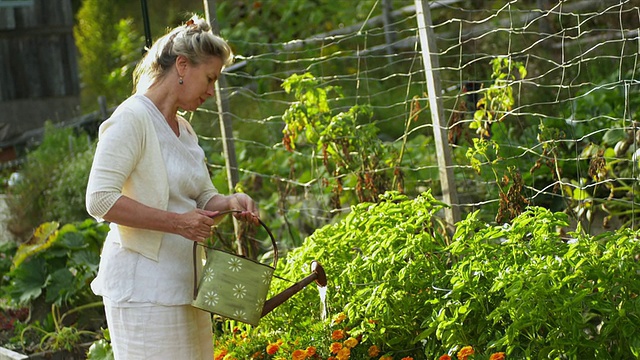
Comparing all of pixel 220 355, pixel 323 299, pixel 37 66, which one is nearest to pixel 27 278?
pixel 220 355

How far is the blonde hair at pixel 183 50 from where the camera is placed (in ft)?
9.00

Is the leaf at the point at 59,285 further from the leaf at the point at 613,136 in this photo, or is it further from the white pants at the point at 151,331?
the leaf at the point at 613,136

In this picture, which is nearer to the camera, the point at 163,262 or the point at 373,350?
the point at 163,262

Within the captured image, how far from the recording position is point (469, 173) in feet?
16.7

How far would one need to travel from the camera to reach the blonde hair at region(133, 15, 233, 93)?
2742 mm

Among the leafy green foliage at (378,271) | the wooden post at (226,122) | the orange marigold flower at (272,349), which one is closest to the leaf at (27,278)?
the wooden post at (226,122)

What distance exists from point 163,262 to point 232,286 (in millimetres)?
199

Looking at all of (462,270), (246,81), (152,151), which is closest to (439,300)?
(462,270)

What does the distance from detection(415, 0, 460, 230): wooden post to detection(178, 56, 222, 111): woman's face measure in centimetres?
120

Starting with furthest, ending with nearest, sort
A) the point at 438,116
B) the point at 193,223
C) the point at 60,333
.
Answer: the point at 60,333
the point at 438,116
the point at 193,223

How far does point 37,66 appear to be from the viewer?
1259cm

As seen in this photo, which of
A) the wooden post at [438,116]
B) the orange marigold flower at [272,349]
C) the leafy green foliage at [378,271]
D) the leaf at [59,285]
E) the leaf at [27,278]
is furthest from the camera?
the leaf at [27,278]

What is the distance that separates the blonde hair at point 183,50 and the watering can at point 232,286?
427 millimetres

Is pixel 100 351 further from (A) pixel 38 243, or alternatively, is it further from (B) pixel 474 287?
(B) pixel 474 287
